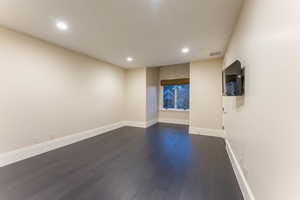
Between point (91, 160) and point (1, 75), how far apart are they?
2.29 metres

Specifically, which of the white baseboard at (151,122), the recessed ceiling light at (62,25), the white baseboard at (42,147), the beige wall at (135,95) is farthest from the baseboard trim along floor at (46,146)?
the recessed ceiling light at (62,25)

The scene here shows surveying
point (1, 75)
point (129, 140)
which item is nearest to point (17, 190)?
point (1, 75)

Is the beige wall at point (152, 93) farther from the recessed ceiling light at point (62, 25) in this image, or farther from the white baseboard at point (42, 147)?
the recessed ceiling light at point (62, 25)

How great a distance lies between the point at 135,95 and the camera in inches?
219

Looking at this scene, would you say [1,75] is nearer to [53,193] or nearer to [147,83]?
[53,193]

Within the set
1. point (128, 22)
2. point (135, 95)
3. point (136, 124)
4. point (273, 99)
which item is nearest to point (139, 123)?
point (136, 124)

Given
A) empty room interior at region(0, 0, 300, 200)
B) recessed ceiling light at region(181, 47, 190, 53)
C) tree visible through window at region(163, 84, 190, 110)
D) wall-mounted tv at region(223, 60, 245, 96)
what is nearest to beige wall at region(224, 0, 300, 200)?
empty room interior at region(0, 0, 300, 200)

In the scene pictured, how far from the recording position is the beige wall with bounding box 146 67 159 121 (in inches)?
218

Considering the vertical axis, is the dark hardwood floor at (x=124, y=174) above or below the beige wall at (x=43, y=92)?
below

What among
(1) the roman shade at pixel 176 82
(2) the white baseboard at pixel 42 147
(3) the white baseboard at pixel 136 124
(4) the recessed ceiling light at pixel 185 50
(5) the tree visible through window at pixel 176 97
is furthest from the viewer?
(5) the tree visible through window at pixel 176 97

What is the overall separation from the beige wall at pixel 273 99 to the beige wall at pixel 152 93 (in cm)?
418

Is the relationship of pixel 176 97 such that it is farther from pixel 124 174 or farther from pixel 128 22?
pixel 124 174

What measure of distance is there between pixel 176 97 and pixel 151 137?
2885mm

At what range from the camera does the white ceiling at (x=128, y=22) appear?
5.85 ft
